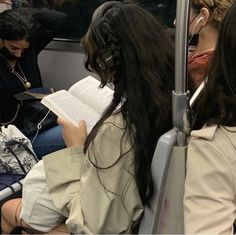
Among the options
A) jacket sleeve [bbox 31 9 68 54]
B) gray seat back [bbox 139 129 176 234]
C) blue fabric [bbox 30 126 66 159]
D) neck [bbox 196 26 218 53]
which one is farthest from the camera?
jacket sleeve [bbox 31 9 68 54]

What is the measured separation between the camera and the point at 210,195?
2.82 feet

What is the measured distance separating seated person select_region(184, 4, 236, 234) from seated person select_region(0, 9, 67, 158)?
1224 millimetres

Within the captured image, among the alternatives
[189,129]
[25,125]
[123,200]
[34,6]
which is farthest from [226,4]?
[34,6]

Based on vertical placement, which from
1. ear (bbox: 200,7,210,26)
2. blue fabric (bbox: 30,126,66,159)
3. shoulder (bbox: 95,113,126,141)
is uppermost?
ear (bbox: 200,7,210,26)

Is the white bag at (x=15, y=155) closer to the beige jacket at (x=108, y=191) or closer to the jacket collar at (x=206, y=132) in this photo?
the beige jacket at (x=108, y=191)

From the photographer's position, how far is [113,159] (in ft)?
3.35

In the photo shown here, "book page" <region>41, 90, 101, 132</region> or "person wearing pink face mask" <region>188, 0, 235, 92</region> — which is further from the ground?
"person wearing pink face mask" <region>188, 0, 235, 92</region>

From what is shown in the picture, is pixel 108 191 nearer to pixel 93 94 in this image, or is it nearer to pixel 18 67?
pixel 93 94

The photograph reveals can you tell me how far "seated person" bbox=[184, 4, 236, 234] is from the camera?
863mm

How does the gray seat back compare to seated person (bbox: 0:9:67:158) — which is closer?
the gray seat back

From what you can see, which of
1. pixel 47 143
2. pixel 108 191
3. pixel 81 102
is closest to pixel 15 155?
pixel 47 143

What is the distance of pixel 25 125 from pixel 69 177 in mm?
1019

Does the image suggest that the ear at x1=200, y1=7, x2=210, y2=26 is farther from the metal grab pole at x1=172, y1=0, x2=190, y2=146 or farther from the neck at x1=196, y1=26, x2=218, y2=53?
the metal grab pole at x1=172, y1=0, x2=190, y2=146

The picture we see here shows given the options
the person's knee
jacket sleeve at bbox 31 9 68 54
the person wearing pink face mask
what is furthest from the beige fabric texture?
jacket sleeve at bbox 31 9 68 54
